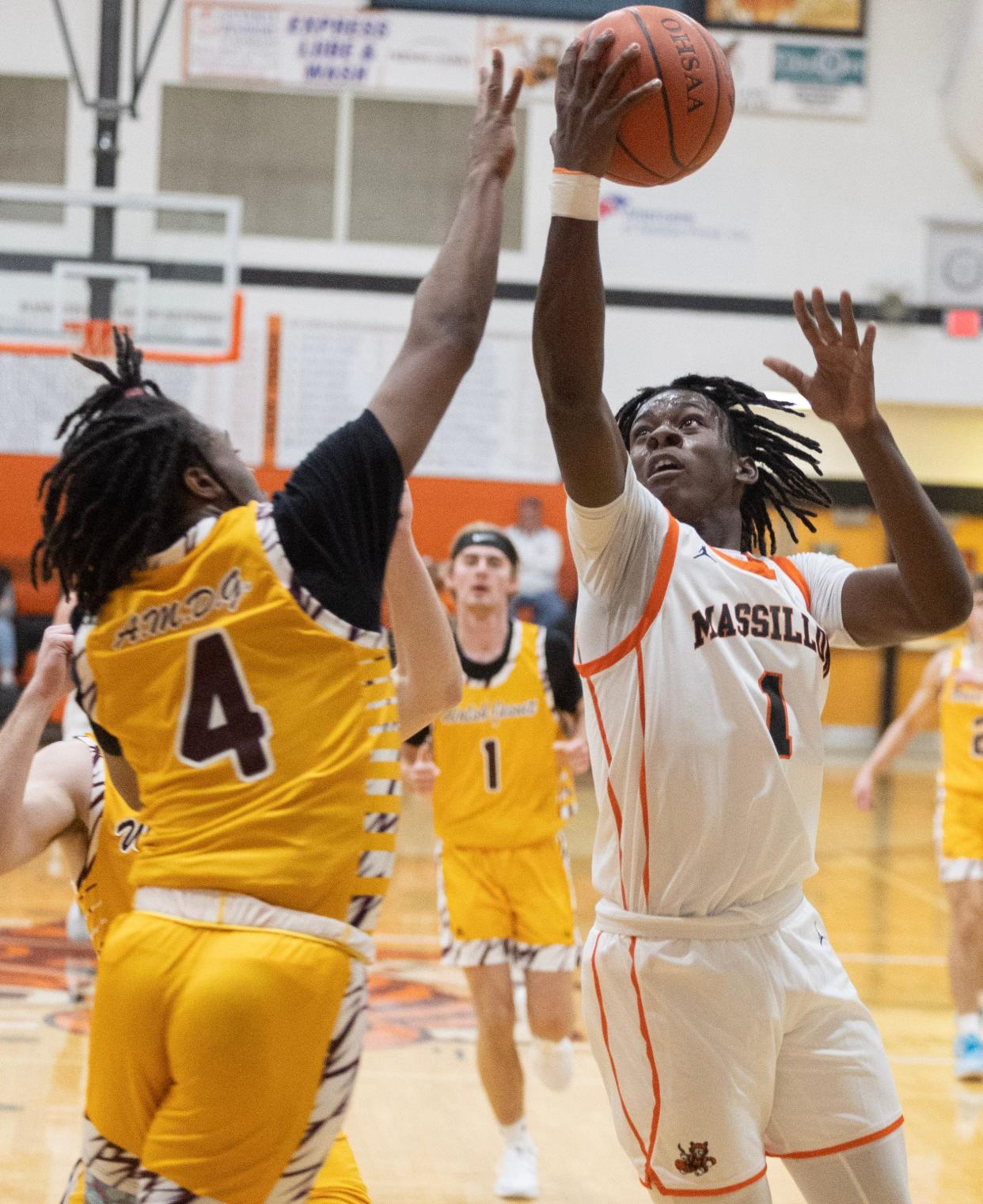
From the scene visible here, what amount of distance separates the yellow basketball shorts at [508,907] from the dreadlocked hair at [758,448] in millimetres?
2243

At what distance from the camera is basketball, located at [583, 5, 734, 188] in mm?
2811

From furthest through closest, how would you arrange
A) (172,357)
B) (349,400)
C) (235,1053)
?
(349,400)
(172,357)
(235,1053)

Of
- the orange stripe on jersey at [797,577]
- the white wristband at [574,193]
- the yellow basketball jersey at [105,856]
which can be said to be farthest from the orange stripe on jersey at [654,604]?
the yellow basketball jersey at [105,856]

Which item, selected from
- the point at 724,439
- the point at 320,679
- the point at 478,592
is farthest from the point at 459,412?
the point at 320,679

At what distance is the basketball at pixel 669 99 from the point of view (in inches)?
111

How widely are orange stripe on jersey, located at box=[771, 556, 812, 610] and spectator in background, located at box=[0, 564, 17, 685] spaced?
11.5m

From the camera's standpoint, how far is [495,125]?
2.24 meters

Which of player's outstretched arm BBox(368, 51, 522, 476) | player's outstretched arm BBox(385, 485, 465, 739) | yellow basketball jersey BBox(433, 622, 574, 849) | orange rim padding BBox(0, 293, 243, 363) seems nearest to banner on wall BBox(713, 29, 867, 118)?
orange rim padding BBox(0, 293, 243, 363)

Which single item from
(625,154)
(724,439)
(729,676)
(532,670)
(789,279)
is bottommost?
(532,670)

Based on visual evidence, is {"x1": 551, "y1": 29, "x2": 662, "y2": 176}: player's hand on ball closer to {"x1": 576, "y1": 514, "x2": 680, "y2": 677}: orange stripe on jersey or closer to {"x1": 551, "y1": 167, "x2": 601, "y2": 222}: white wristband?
{"x1": 551, "y1": 167, "x2": 601, "y2": 222}: white wristband

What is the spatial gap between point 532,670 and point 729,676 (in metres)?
3.04

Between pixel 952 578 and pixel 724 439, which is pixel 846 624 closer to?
pixel 952 578

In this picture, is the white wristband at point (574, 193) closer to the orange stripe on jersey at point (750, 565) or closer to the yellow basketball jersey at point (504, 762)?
the orange stripe on jersey at point (750, 565)

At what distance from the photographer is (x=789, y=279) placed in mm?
16266
